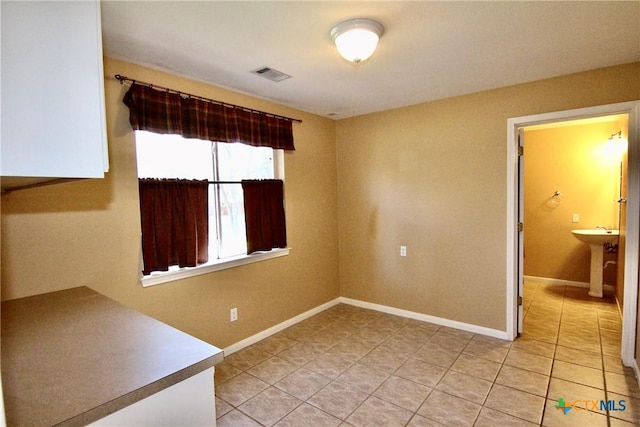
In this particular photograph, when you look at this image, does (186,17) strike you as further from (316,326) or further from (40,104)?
(316,326)

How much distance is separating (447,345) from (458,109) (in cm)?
231

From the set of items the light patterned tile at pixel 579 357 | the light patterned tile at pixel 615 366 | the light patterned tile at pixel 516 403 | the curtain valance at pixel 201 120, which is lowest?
the light patterned tile at pixel 516 403

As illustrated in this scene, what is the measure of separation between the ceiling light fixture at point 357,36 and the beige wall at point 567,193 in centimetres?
430

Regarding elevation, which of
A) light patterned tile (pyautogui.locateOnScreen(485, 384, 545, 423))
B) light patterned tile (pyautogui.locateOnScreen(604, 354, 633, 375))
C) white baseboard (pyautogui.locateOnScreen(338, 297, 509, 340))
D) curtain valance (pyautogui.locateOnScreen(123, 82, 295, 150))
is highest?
curtain valance (pyautogui.locateOnScreen(123, 82, 295, 150))

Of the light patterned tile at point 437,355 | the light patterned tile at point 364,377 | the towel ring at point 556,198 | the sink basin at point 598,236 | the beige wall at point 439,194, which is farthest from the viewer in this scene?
the towel ring at point 556,198

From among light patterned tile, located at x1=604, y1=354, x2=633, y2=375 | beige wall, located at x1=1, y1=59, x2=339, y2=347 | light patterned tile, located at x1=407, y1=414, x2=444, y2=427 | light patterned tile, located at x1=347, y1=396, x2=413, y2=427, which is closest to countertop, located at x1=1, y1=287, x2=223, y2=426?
beige wall, located at x1=1, y1=59, x2=339, y2=347

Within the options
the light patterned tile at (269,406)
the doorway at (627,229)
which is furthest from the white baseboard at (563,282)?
the light patterned tile at (269,406)

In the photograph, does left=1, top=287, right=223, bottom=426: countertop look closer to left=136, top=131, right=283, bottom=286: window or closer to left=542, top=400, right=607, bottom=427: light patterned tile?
left=136, top=131, right=283, bottom=286: window

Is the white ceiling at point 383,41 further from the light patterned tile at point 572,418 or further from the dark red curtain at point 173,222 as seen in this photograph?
the light patterned tile at point 572,418

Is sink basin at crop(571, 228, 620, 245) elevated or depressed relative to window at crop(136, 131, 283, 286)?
depressed

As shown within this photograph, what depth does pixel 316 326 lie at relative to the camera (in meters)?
3.61

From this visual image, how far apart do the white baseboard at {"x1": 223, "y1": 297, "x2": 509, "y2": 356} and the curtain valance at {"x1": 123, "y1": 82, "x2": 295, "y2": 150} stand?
188 centimetres

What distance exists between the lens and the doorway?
2533 mm

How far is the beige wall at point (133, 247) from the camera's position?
193 centimetres
